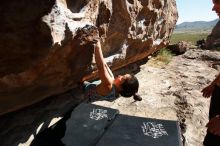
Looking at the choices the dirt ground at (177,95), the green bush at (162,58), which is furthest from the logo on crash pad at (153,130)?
the green bush at (162,58)

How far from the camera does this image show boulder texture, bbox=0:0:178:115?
273 centimetres

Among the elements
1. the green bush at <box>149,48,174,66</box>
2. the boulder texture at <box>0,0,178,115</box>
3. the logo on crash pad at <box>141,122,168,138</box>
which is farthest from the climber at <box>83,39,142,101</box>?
the green bush at <box>149,48,174,66</box>

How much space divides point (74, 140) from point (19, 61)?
1020 millimetres

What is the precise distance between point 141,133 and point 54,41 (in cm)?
132

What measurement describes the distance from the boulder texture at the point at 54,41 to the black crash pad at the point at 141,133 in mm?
946

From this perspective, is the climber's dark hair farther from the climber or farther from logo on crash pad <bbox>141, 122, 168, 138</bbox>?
logo on crash pad <bbox>141, 122, 168, 138</bbox>

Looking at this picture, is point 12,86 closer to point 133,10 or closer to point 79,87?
point 79,87

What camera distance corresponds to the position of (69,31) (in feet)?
10.2

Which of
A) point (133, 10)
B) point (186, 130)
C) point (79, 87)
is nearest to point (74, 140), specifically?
point (79, 87)

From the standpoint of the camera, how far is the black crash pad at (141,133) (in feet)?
10.4

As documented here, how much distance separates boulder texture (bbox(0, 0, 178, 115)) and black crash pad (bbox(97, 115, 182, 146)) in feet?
3.10

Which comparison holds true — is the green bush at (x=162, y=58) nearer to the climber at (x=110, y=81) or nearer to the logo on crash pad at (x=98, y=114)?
the climber at (x=110, y=81)

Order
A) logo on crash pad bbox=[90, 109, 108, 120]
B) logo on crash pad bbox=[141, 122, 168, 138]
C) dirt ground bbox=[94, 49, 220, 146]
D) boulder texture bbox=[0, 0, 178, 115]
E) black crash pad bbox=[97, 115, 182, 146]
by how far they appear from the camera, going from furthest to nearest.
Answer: dirt ground bbox=[94, 49, 220, 146] < logo on crash pad bbox=[90, 109, 108, 120] < logo on crash pad bbox=[141, 122, 168, 138] < black crash pad bbox=[97, 115, 182, 146] < boulder texture bbox=[0, 0, 178, 115]

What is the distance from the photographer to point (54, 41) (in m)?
2.93
